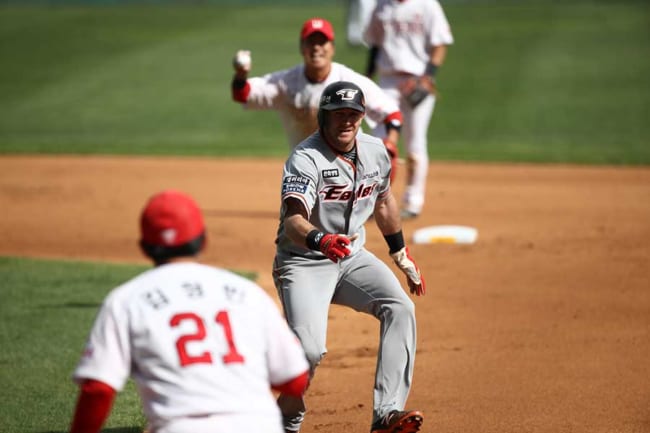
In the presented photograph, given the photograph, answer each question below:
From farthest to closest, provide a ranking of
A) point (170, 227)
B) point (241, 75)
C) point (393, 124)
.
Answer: point (393, 124)
point (241, 75)
point (170, 227)

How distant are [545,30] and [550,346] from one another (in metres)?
18.6

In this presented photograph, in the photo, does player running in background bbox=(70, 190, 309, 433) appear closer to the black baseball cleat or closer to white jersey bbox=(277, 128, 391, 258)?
the black baseball cleat

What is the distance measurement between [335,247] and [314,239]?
0.14m

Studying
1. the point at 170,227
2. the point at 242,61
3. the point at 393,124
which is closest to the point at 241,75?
the point at 242,61

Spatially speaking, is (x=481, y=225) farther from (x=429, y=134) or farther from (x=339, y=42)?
(x=339, y=42)

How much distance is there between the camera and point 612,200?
1260 centimetres

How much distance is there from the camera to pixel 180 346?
371 centimetres

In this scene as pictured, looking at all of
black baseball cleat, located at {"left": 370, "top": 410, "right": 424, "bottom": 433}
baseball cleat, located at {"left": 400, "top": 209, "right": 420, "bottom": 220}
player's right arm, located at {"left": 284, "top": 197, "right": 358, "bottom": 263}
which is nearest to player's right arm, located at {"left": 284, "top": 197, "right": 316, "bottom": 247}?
player's right arm, located at {"left": 284, "top": 197, "right": 358, "bottom": 263}

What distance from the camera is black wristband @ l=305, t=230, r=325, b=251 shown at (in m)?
5.45

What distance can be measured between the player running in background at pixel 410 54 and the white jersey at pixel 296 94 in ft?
9.29

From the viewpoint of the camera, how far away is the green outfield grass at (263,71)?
17516mm

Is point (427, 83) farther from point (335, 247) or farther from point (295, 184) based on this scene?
point (335, 247)

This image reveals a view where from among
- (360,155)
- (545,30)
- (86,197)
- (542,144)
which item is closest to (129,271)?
(86,197)

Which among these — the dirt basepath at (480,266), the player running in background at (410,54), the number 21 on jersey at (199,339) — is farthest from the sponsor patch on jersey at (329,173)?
the player running in background at (410,54)
